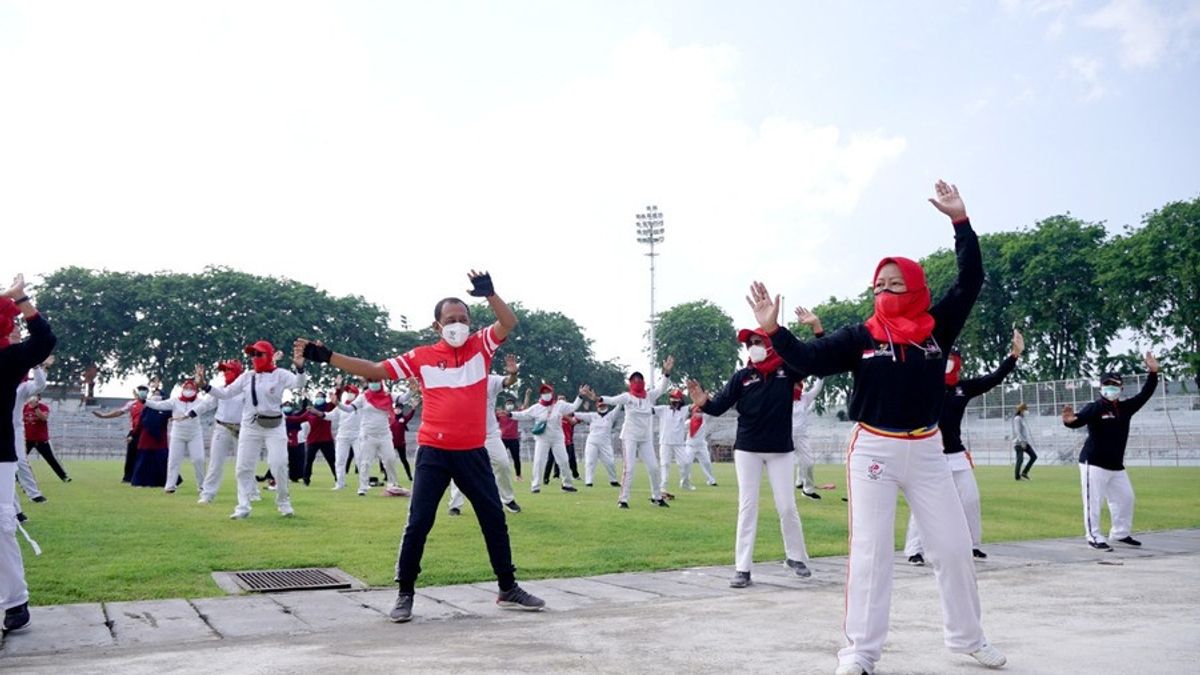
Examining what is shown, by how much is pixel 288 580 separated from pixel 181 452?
41.8 ft

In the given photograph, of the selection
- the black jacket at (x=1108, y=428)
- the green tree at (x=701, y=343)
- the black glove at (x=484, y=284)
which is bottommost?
the black jacket at (x=1108, y=428)

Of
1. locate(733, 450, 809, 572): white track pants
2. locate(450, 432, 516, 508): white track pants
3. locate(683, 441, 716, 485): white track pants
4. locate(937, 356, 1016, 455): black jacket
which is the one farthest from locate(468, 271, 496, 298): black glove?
locate(683, 441, 716, 485): white track pants

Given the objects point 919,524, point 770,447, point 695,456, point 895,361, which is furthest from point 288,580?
point 695,456

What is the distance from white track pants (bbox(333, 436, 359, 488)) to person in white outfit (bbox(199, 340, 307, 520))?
7.22 metres

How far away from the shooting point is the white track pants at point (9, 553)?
20.3 ft

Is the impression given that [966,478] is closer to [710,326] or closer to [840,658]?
[840,658]

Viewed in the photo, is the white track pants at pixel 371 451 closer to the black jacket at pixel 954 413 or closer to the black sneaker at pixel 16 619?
the black jacket at pixel 954 413

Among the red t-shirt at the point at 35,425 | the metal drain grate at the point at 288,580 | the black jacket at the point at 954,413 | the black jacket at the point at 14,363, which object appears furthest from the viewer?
the red t-shirt at the point at 35,425

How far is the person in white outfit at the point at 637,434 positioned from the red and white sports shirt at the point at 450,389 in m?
8.20

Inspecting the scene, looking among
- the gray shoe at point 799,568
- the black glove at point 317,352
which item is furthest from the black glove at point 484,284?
the gray shoe at point 799,568

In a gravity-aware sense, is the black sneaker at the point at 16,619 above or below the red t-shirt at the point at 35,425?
below

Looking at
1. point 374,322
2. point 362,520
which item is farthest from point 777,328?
point 374,322

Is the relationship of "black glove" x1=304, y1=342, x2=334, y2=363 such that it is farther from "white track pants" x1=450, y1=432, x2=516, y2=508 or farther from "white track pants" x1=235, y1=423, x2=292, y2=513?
"white track pants" x1=235, y1=423, x2=292, y2=513

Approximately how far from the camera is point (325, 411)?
64.0ft
